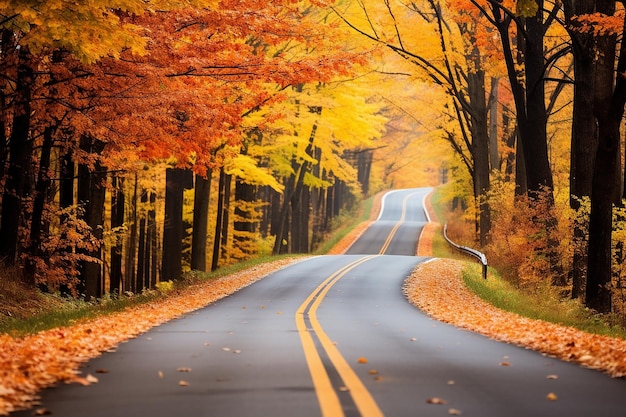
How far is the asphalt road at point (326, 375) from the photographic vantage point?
6.31 m

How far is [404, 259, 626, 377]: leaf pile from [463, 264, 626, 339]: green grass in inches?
14.4

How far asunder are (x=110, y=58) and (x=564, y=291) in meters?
13.5

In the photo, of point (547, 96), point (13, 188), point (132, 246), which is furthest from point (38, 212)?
point (547, 96)

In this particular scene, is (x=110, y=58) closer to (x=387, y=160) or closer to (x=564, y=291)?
(x=564, y=291)

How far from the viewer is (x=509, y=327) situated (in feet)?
44.8

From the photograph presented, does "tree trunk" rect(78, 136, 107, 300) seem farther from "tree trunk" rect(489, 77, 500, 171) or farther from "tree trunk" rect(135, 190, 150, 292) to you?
"tree trunk" rect(489, 77, 500, 171)

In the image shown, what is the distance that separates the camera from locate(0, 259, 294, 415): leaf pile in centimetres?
706

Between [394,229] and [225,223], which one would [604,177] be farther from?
[394,229]

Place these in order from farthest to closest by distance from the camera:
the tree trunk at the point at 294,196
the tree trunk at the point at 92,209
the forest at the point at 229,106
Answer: the tree trunk at the point at 294,196 → the tree trunk at the point at 92,209 → the forest at the point at 229,106

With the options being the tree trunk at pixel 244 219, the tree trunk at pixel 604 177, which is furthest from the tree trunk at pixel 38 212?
the tree trunk at pixel 244 219

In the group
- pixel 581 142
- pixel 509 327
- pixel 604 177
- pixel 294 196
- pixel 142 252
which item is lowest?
pixel 142 252

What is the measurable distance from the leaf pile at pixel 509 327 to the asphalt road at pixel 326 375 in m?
0.37

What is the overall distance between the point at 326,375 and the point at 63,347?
3.85 metres

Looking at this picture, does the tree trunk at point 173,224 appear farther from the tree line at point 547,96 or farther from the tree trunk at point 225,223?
the tree trunk at point 225,223
